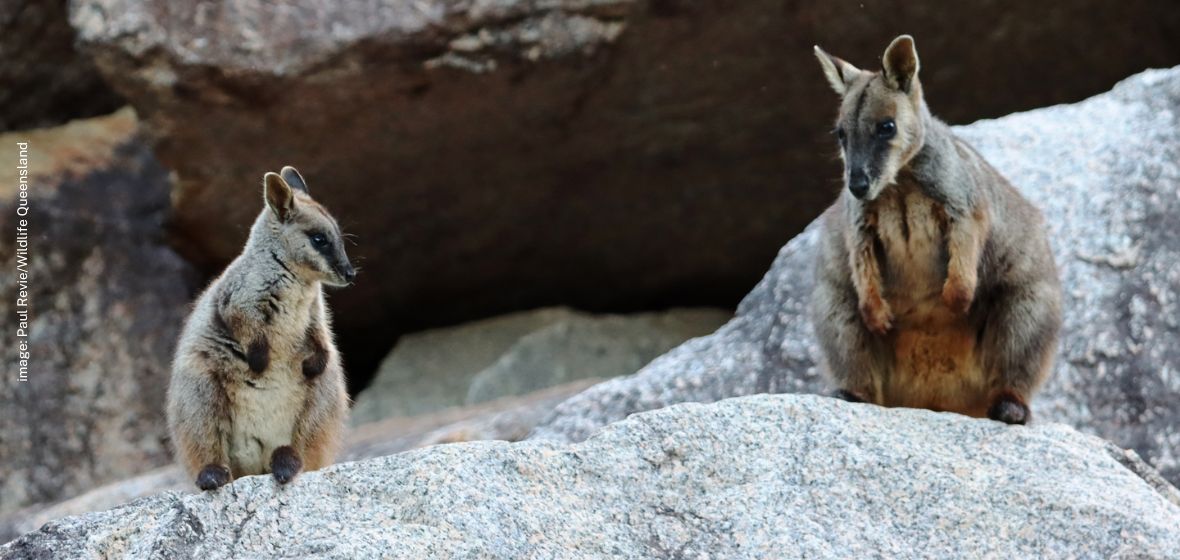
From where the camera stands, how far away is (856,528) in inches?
226

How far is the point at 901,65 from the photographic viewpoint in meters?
7.14

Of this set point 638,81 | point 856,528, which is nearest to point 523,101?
point 638,81

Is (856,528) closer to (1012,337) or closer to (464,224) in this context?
(1012,337)

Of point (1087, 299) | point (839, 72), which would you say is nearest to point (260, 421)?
point (839, 72)

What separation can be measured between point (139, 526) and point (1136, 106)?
7.04 m

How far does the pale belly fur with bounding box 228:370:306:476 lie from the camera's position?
6.47m

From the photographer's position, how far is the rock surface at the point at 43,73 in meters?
12.1

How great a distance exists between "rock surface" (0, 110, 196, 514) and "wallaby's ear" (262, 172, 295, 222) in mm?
5754

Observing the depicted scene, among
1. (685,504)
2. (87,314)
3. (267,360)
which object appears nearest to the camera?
(685,504)

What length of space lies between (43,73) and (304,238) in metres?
6.70

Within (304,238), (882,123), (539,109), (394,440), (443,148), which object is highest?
(882,123)

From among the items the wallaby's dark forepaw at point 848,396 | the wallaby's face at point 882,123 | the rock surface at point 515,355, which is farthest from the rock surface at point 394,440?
the wallaby's face at point 882,123

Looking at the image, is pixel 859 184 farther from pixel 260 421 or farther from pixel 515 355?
pixel 515 355

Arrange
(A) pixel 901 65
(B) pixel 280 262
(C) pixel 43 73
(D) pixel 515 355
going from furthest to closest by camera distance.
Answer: (D) pixel 515 355, (C) pixel 43 73, (A) pixel 901 65, (B) pixel 280 262
